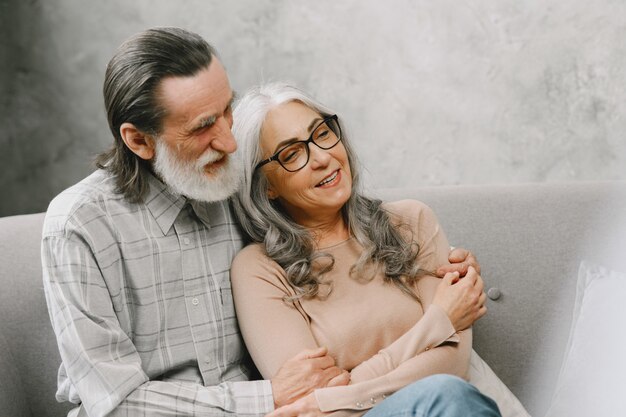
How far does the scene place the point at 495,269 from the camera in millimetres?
2053

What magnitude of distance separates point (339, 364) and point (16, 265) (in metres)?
0.85

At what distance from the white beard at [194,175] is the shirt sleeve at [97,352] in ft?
0.71

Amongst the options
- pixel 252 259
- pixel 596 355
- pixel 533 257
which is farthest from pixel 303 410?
pixel 533 257

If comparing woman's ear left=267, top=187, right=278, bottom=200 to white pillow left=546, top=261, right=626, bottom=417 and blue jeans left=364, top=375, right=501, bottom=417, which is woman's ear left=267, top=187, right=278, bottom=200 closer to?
blue jeans left=364, top=375, right=501, bottom=417

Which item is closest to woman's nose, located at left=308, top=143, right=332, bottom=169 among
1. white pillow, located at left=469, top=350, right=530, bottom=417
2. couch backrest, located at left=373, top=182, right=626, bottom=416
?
couch backrest, located at left=373, top=182, right=626, bottom=416

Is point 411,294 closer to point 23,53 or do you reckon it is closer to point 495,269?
point 495,269

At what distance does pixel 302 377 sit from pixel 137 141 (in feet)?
1.94

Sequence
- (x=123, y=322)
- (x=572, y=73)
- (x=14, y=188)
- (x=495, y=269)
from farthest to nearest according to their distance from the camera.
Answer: (x=14, y=188) → (x=572, y=73) → (x=495, y=269) → (x=123, y=322)

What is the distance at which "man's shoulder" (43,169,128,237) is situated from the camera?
60.7 inches

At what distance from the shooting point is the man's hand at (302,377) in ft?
5.17

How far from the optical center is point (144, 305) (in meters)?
1.62

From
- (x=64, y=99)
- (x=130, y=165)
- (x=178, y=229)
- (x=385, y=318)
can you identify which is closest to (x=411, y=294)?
(x=385, y=318)

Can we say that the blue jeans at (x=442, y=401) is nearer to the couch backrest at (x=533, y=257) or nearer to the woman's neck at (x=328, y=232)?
the woman's neck at (x=328, y=232)

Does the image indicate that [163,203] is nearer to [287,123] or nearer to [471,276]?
[287,123]
